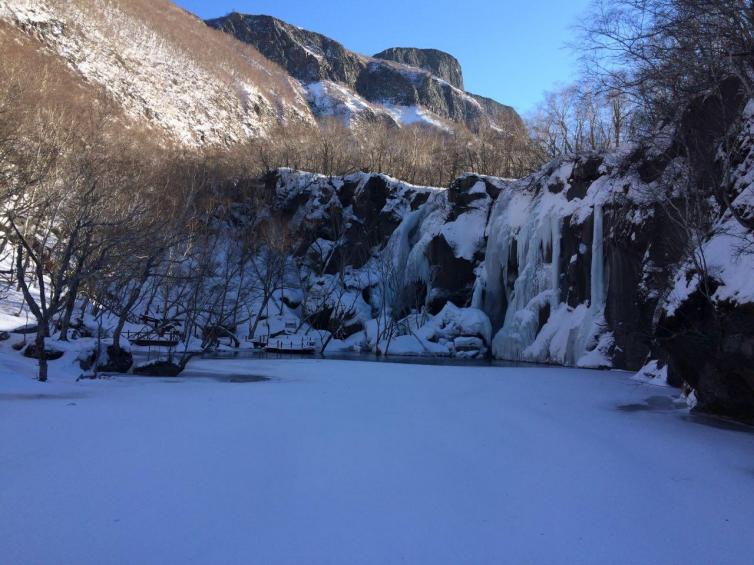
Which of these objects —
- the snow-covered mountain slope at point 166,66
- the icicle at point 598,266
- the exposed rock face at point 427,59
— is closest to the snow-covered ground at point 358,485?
the icicle at point 598,266

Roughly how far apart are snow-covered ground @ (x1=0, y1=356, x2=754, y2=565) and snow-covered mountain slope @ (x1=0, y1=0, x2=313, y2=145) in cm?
5614

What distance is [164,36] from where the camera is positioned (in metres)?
78.0

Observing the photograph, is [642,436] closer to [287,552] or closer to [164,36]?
[287,552]

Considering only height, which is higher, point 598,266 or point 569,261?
point 569,261

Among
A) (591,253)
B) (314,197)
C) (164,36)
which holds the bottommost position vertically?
(591,253)

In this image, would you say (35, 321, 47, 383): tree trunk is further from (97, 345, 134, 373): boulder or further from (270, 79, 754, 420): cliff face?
(270, 79, 754, 420): cliff face

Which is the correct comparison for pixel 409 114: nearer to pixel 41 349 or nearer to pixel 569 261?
pixel 569 261

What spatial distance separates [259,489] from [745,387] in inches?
233

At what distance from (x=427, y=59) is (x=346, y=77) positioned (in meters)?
33.8

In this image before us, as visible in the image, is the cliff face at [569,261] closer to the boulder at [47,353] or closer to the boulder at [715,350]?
the boulder at [715,350]

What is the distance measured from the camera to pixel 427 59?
13850cm

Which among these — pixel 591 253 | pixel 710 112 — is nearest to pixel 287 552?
pixel 710 112

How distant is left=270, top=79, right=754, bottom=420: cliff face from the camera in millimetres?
6812

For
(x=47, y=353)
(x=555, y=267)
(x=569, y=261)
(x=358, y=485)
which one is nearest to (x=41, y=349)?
(x=47, y=353)
